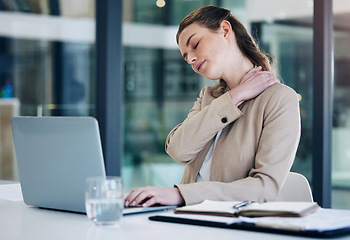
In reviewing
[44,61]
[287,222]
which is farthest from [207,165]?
[44,61]

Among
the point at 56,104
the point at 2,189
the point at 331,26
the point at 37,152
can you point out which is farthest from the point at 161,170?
the point at 37,152

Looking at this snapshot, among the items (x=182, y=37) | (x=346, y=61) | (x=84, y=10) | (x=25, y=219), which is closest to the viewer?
(x=25, y=219)

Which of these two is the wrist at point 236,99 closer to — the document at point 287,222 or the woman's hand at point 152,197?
the woman's hand at point 152,197

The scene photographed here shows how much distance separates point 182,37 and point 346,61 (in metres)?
1.67

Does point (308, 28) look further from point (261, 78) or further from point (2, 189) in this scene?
point (2, 189)

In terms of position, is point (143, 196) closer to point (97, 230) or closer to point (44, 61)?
point (97, 230)

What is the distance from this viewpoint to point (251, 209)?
133 centimetres

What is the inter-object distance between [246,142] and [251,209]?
1.99ft

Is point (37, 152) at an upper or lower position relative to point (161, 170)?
upper

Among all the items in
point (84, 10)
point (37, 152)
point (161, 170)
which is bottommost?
point (161, 170)

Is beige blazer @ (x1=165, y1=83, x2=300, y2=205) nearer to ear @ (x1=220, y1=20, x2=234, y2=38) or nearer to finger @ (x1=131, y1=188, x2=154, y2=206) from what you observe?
finger @ (x1=131, y1=188, x2=154, y2=206)

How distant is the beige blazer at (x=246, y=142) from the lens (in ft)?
5.77

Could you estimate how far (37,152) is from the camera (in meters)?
1.56

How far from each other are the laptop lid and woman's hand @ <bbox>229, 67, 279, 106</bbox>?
70cm
